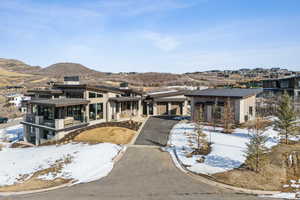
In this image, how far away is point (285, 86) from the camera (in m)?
37.4

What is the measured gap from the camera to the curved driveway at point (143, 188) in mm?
9305

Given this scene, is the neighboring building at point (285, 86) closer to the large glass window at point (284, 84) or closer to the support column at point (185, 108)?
the large glass window at point (284, 84)

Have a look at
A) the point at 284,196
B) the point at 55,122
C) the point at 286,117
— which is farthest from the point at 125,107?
the point at 284,196

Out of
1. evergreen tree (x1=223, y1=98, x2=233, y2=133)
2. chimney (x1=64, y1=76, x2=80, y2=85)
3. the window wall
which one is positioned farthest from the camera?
chimney (x1=64, y1=76, x2=80, y2=85)

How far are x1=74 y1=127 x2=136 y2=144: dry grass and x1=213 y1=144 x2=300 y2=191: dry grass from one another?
31.2 ft

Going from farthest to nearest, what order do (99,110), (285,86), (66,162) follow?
(285,86)
(99,110)
(66,162)

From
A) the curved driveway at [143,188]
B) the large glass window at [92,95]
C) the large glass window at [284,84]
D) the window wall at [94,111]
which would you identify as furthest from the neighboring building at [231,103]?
the large glass window at [284,84]

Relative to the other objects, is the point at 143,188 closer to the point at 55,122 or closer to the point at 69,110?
the point at 55,122

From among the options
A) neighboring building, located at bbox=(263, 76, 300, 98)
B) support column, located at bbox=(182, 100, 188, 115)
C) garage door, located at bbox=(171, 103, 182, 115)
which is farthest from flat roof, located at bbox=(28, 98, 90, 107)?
neighboring building, located at bbox=(263, 76, 300, 98)

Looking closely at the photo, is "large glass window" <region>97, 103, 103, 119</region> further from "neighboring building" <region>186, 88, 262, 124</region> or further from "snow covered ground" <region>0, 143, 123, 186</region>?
"neighboring building" <region>186, 88, 262, 124</region>

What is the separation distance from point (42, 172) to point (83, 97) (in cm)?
1166

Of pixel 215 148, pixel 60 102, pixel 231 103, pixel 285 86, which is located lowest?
pixel 215 148

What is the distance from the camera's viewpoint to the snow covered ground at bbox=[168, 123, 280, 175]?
12.4 m

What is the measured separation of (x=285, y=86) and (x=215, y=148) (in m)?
31.0
